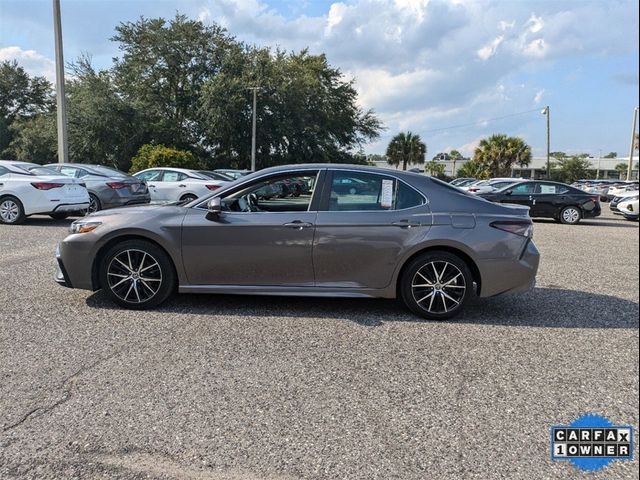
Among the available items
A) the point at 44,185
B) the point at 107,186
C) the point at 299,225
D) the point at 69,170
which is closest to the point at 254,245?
the point at 299,225

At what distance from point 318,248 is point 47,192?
8.86m

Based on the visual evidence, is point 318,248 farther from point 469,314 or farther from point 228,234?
point 469,314

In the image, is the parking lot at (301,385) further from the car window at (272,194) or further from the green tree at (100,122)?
the green tree at (100,122)

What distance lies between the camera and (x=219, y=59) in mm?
37875

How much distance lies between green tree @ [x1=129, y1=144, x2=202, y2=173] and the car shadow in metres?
26.5

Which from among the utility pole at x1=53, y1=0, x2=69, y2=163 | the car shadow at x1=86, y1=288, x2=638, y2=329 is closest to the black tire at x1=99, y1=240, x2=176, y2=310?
the car shadow at x1=86, y1=288, x2=638, y2=329

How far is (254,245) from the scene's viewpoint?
15.8 ft

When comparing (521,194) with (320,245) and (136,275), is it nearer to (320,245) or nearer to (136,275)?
(320,245)

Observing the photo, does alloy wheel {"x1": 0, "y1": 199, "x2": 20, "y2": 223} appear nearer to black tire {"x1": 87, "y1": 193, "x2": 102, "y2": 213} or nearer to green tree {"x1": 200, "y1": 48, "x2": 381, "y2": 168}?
black tire {"x1": 87, "y1": 193, "x2": 102, "y2": 213}

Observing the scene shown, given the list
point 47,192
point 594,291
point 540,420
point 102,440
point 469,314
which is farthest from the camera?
point 47,192

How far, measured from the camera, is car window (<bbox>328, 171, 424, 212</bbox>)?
4875 mm

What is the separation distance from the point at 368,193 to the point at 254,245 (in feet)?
4.13

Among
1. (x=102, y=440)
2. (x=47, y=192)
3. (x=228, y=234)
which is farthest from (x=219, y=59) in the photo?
(x=102, y=440)

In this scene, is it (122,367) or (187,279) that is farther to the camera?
(187,279)
